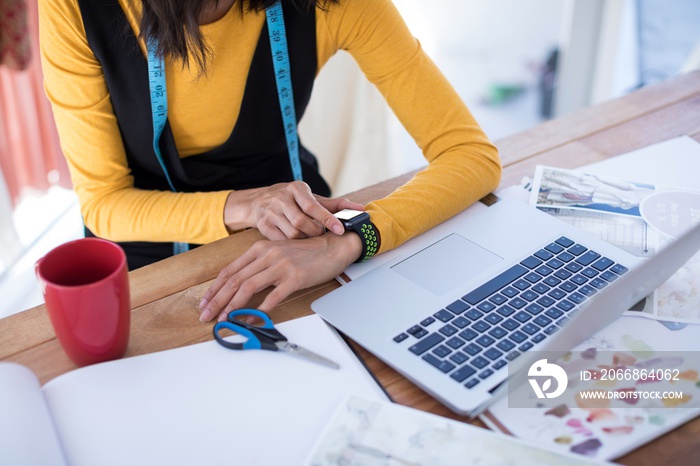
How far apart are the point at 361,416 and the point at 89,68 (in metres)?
0.65

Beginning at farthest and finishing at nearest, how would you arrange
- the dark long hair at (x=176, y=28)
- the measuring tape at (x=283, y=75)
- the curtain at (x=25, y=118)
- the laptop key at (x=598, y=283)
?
the curtain at (x=25, y=118), the measuring tape at (x=283, y=75), the dark long hair at (x=176, y=28), the laptop key at (x=598, y=283)

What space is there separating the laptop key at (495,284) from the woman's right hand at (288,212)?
0.19 metres

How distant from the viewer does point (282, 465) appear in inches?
24.4

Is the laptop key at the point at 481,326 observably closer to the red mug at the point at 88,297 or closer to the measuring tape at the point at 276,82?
the red mug at the point at 88,297

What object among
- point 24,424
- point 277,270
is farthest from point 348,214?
point 24,424

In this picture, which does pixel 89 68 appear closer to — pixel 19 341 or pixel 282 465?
pixel 19 341

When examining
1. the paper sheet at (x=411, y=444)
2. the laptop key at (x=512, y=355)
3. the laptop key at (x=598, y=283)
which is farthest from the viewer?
the laptop key at (x=598, y=283)

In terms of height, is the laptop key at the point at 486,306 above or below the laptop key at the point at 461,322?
above

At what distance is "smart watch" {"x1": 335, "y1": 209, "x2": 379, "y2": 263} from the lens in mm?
868

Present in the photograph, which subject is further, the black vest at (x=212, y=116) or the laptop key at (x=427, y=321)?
the black vest at (x=212, y=116)

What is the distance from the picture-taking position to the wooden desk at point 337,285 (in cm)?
70

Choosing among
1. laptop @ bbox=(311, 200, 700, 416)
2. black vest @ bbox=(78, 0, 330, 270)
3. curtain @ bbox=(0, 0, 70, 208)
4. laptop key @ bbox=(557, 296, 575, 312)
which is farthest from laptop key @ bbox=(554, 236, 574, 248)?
A: curtain @ bbox=(0, 0, 70, 208)

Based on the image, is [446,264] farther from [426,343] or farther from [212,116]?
[212,116]

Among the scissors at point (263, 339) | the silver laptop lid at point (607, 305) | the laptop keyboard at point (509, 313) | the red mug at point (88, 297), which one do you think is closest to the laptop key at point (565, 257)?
the laptop keyboard at point (509, 313)
